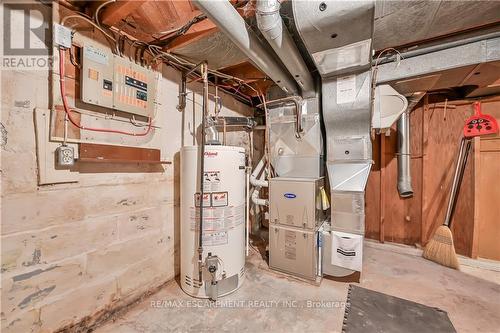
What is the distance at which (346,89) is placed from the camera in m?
1.93

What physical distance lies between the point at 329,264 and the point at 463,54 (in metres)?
2.06

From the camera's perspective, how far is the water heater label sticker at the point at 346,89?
1.90 m

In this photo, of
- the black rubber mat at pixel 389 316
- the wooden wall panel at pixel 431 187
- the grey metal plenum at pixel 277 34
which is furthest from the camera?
the wooden wall panel at pixel 431 187

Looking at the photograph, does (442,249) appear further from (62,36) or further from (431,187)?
(62,36)

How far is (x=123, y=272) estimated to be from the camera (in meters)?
1.57

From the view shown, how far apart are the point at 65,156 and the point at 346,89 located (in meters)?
2.18

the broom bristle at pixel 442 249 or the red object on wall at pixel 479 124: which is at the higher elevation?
the red object on wall at pixel 479 124

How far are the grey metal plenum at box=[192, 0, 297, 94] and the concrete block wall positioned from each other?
0.89 m

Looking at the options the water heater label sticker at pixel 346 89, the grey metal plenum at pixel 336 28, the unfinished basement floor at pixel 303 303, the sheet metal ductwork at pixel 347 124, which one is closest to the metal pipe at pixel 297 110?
the sheet metal ductwork at pixel 347 124

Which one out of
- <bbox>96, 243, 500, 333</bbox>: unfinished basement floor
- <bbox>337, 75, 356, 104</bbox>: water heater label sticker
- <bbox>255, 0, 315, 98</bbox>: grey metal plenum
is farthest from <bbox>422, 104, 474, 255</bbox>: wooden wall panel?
<bbox>255, 0, 315, 98</bbox>: grey metal plenum

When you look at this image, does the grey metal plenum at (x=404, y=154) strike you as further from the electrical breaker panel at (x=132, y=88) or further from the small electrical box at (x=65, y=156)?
the small electrical box at (x=65, y=156)

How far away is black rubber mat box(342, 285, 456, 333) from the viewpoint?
1.43 meters

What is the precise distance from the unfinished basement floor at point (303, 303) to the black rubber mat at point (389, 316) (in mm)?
65

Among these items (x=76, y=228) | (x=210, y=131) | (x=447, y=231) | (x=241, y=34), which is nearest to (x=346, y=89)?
(x=241, y=34)
